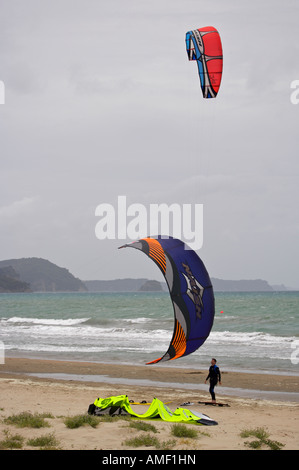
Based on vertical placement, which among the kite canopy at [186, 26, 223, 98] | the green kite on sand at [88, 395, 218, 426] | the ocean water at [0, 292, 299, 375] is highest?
the kite canopy at [186, 26, 223, 98]

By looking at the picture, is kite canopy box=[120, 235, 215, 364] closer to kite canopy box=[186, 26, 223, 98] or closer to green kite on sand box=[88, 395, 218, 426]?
green kite on sand box=[88, 395, 218, 426]

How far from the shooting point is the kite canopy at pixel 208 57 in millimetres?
12711

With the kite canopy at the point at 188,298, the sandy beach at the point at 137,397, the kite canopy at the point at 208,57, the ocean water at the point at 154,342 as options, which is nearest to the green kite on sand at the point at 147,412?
the sandy beach at the point at 137,397

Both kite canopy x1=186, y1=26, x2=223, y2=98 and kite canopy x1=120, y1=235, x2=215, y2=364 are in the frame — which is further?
kite canopy x1=186, y1=26, x2=223, y2=98

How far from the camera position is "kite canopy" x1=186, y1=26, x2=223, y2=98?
12.7 meters

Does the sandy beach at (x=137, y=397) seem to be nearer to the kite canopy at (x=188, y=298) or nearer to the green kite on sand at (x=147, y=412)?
the green kite on sand at (x=147, y=412)

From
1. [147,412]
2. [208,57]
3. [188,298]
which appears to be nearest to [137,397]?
[147,412]

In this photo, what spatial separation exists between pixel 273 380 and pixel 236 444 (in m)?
7.87

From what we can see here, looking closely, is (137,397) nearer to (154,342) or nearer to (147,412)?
(147,412)

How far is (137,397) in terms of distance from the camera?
1314 centimetres

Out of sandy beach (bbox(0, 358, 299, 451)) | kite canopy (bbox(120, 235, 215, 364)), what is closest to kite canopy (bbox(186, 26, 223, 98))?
kite canopy (bbox(120, 235, 215, 364))

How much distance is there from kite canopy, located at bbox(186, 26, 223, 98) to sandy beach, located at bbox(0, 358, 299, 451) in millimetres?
7114
